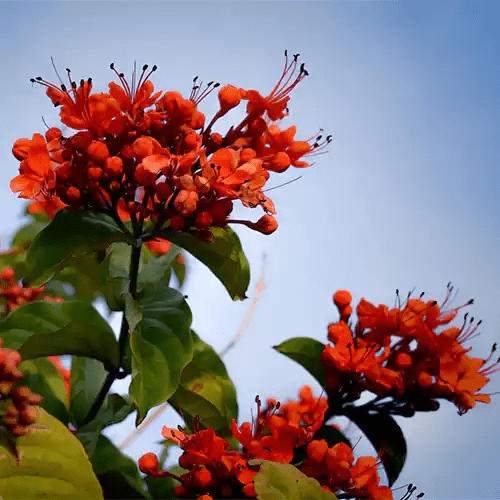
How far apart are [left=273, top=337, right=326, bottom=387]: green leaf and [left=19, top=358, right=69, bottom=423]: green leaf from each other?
52 cm

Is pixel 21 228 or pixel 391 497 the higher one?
pixel 21 228

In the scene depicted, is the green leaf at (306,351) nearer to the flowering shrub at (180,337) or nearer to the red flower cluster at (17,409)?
the flowering shrub at (180,337)

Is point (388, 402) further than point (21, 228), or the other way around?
point (21, 228)

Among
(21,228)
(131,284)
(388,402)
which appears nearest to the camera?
(131,284)

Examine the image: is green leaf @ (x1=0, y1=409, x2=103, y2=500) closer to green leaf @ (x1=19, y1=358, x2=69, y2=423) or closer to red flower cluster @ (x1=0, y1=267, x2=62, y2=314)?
green leaf @ (x1=19, y1=358, x2=69, y2=423)

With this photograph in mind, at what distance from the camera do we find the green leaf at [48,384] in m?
1.83

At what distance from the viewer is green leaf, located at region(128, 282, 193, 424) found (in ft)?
4.68

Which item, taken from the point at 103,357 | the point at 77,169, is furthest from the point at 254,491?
the point at 77,169

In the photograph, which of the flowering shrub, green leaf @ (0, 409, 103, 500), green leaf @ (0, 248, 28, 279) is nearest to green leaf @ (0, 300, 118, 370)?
the flowering shrub

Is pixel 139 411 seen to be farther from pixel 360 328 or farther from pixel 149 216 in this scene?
pixel 360 328

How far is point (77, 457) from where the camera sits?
1.28 metres

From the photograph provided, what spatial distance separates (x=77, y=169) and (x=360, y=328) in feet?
2.31

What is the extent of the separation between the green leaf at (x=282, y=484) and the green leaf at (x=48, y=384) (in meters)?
0.67

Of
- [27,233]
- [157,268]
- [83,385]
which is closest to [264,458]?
[157,268]
